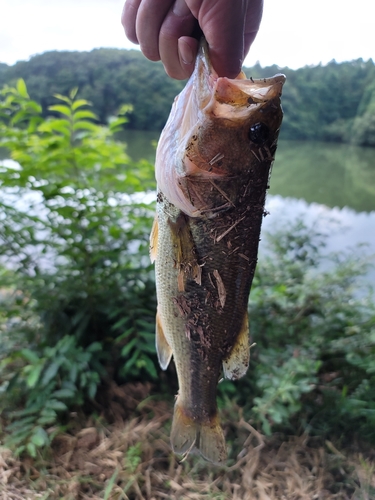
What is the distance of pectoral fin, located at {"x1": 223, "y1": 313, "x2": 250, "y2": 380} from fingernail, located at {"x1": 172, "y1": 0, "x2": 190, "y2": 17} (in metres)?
1.18

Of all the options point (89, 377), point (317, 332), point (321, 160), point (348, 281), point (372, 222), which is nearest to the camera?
point (89, 377)

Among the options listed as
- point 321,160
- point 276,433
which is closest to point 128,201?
point 276,433

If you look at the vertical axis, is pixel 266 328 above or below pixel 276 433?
above

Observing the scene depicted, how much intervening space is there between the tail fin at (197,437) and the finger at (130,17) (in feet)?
5.76

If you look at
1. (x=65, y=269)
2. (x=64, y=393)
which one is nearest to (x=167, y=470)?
(x=64, y=393)

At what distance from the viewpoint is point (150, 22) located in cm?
129

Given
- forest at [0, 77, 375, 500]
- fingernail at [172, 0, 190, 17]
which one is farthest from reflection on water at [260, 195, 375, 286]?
fingernail at [172, 0, 190, 17]

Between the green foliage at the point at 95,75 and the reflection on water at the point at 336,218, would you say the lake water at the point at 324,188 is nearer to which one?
the reflection on water at the point at 336,218

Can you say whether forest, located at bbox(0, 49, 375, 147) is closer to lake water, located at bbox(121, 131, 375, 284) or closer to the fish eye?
the fish eye

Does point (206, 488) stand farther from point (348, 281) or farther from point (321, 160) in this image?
point (321, 160)

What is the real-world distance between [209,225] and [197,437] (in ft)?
3.52

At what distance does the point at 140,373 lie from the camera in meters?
2.96

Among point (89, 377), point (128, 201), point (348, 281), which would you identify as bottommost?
point (89, 377)

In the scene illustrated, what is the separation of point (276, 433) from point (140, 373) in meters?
1.17
